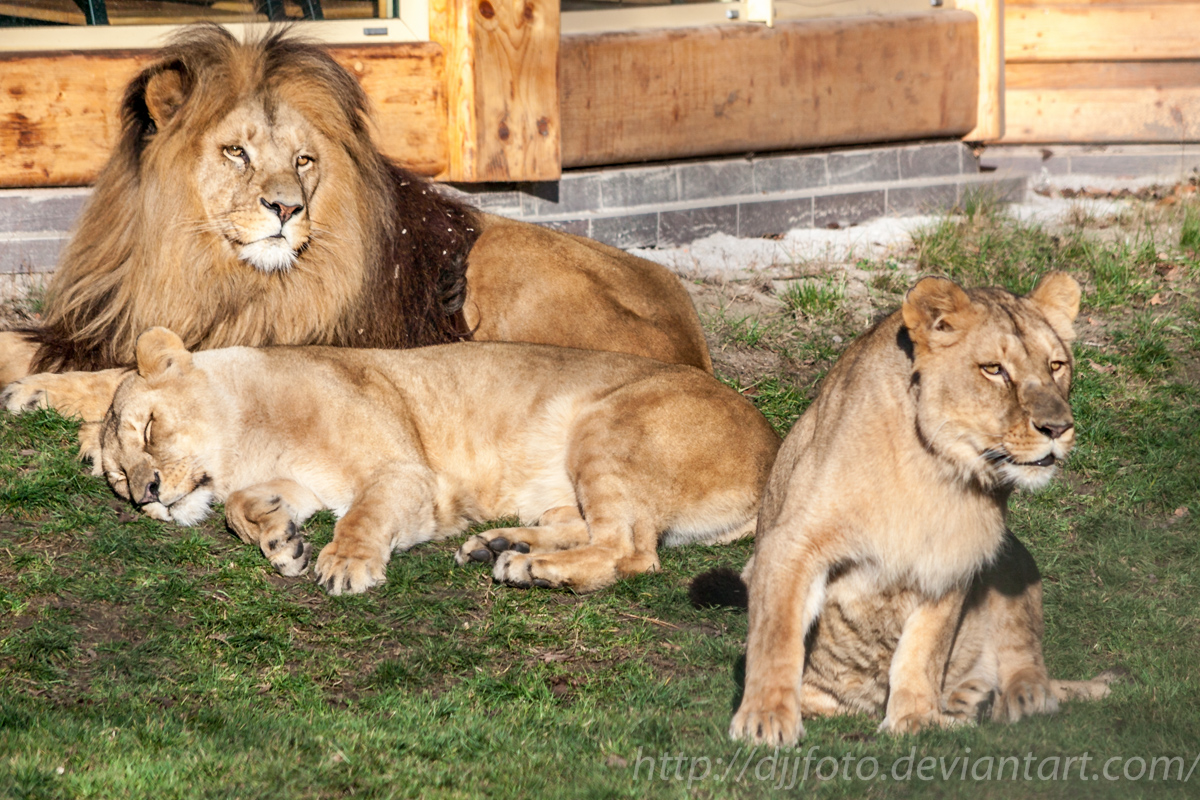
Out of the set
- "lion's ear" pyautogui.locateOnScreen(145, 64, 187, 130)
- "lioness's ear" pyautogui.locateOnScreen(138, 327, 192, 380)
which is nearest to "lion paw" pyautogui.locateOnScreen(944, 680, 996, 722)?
"lioness's ear" pyautogui.locateOnScreen(138, 327, 192, 380)

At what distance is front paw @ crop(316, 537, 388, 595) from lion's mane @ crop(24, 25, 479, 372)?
4.06 feet

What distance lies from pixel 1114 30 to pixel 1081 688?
7.72 meters

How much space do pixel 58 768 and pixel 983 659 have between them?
92.3 inches

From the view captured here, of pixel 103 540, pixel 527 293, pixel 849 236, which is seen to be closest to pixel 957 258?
pixel 849 236

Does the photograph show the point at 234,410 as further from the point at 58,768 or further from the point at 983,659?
the point at 983,659

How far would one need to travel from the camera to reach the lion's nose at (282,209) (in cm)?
481

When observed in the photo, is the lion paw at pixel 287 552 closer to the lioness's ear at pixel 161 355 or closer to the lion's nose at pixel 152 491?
the lion's nose at pixel 152 491

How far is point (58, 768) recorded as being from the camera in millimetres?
2902

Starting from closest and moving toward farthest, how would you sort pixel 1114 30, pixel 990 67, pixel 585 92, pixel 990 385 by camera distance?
pixel 990 385
pixel 585 92
pixel 990 67
pixel 1114 30

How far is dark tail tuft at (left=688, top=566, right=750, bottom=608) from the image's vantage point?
4.30 m

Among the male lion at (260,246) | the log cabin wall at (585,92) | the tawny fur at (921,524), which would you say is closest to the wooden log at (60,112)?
the log cabin wall at (585,92)

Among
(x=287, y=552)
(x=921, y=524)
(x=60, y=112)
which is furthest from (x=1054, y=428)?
(x=60, y=112)

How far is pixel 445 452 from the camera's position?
4.96 meters

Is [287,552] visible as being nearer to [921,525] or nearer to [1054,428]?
[921,525]
